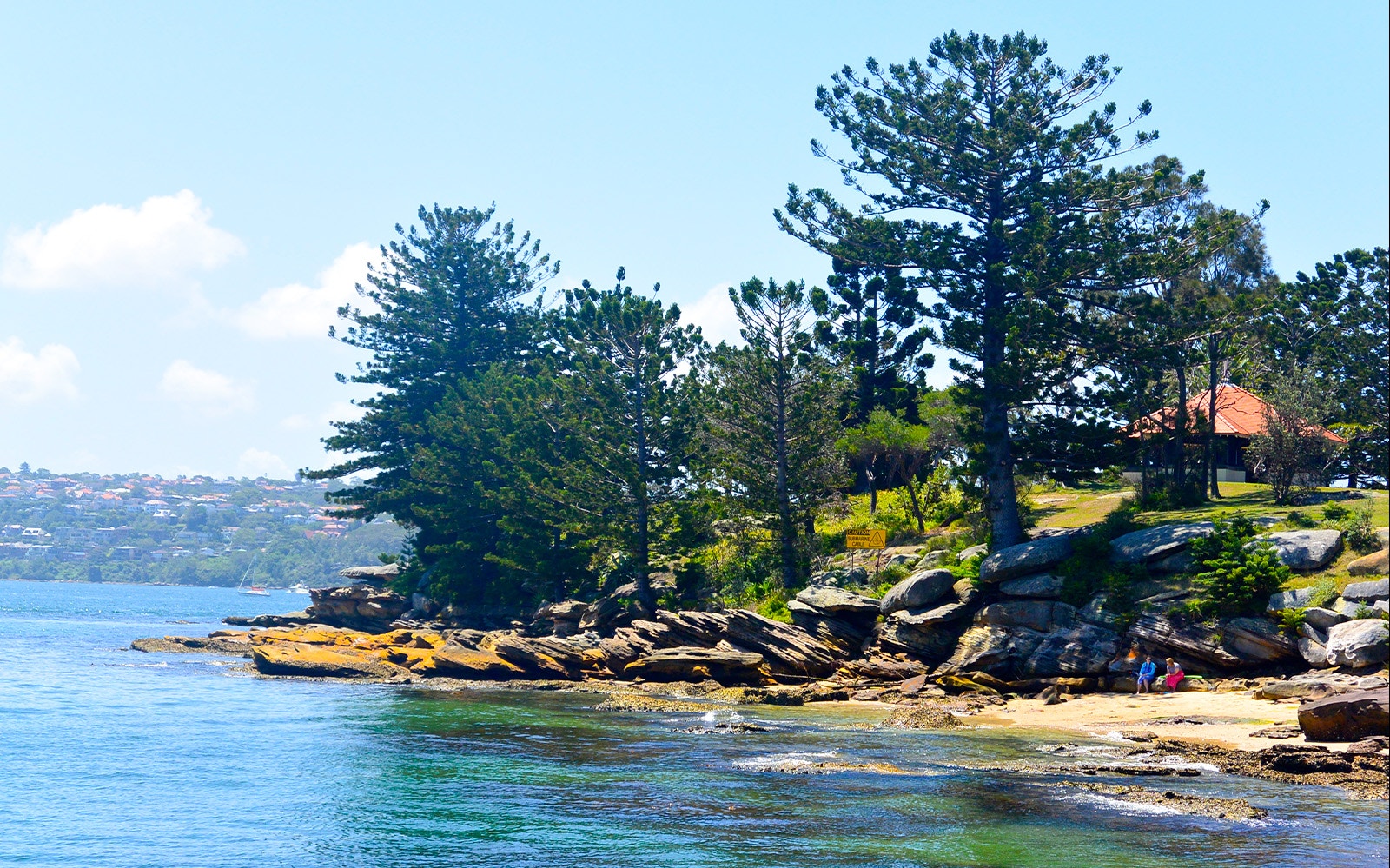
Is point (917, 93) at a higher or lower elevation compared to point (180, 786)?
higher

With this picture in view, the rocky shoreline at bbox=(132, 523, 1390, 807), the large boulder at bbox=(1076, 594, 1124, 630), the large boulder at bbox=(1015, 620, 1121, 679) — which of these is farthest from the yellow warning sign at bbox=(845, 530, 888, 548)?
the large boulder at bbox=(1076, 594, 1124, 630)

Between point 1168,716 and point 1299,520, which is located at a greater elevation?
point 1299,520

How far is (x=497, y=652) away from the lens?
125 ft

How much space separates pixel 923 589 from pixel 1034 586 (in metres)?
2.99

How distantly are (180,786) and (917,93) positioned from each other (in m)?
28.7

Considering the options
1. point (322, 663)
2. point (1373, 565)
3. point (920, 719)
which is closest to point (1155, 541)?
point (1373, 565)

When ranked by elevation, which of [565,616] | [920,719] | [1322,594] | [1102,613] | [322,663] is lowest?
[322,663]

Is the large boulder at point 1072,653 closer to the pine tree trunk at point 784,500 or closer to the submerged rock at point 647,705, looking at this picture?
the submerged rock at point 647,705

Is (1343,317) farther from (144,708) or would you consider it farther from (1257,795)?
(144,708)

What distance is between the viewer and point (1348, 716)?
61.2ft

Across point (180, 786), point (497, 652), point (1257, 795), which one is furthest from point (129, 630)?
point (1257, 795)

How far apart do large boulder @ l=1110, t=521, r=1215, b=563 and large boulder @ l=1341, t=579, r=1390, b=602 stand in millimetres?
4669

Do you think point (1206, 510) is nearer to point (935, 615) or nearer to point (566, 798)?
point (935, 615)

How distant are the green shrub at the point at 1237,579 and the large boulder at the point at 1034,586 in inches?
142
